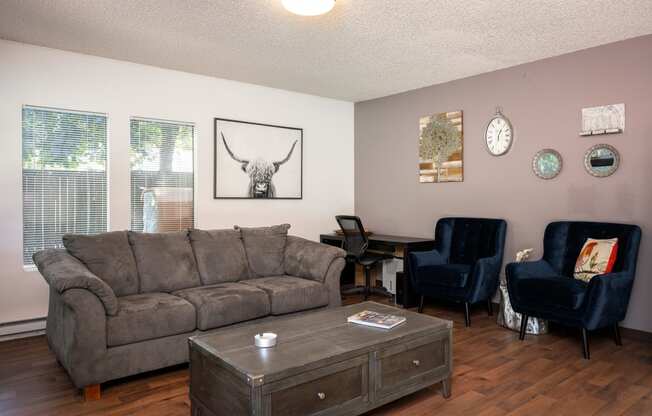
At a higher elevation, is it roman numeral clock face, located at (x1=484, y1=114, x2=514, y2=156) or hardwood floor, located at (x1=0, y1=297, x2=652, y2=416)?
roman numeral clock face, located at (x1=484, y1=114, x2=514, y2=156)

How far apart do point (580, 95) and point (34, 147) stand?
4.83m

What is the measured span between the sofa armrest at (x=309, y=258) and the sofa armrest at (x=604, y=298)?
6.32 feet

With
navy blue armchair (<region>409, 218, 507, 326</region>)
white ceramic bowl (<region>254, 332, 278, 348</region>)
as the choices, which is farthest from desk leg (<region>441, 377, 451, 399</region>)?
navy blue armchair (<region>409, 218, 507, 326</region>)

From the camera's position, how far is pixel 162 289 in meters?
3.61

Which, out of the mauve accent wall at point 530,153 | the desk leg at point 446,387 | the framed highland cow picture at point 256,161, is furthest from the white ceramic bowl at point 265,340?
the mauve accent wall at point 530,153

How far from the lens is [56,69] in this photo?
13.3 feet

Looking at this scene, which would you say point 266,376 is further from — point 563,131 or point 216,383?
point 563,131

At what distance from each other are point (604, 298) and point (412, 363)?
1.70 meters

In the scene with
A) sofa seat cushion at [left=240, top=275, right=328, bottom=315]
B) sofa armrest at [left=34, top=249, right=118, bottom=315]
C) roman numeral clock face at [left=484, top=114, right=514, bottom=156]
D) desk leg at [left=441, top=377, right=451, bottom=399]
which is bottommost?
desk leg at [left=441, top=377, right=451, bottom=399]

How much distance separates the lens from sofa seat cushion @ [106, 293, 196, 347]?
2.82 m

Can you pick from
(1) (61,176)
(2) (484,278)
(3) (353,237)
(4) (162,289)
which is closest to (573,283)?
(2) (484,278)

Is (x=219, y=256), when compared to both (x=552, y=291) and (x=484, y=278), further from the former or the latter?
(x=552, y=291)

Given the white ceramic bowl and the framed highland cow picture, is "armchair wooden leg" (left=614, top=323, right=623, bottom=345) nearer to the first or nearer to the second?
the white ceramic bowl

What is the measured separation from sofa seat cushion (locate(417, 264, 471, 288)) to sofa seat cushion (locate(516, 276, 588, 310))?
0.55 m
